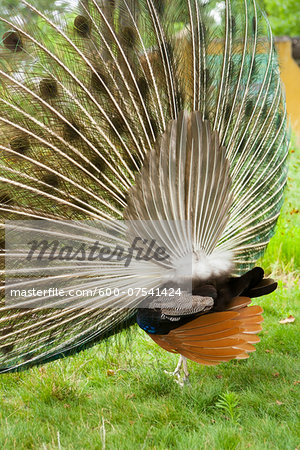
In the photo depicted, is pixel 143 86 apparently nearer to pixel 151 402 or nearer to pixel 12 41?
pixel 12 41

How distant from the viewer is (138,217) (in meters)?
3.20

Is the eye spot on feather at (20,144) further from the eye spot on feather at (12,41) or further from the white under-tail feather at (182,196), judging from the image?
the white under-tail feather at (182,196)

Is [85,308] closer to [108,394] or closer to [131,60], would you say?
[108,394]

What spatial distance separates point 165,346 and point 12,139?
1541mm

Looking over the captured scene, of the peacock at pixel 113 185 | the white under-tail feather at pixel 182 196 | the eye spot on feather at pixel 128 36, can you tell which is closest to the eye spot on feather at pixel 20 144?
the peacock at pixel 113 185

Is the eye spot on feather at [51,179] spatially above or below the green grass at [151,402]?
above

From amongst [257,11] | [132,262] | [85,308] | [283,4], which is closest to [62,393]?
[85,308]

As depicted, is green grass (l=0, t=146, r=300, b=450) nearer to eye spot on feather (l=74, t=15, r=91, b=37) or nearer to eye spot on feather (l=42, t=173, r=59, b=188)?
eye spot on feather (l=42, t=173, r=59, b=188)

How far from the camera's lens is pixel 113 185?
3.25m

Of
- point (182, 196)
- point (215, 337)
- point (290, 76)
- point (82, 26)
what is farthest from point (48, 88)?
point (290, 76)

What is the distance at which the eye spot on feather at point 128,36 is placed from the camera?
320 centimetres

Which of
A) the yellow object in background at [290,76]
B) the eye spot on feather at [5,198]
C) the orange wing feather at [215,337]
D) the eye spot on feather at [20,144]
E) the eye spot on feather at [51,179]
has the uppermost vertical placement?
the yellow object in background at [290,76]

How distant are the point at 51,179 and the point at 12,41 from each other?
0.80 meters

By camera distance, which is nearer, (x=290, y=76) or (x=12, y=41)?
(x=12, y=41)
